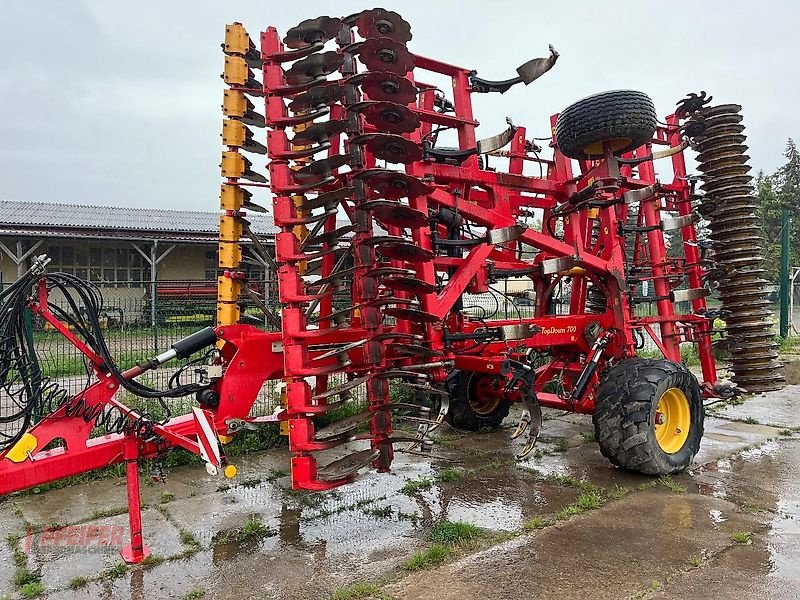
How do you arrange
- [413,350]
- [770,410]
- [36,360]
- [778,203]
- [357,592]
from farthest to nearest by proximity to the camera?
[778,203], [770,410], [413,350], [36,360], [357,592]

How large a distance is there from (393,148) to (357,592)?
2.54 metres

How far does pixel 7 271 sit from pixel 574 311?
17.7 metres

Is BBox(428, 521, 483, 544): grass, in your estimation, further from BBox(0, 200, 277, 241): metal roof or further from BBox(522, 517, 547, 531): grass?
BBox(0, 200, 277, 241): metal roof

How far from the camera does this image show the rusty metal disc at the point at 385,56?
3.94 metres

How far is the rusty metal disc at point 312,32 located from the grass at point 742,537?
396cm

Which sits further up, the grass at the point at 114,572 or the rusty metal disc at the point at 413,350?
the rusty metal disc at the point at 413,350

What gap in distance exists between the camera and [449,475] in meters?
5.25

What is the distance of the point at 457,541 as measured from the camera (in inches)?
154

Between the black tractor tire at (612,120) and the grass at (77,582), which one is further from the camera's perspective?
the black tractor tire at (612,120)

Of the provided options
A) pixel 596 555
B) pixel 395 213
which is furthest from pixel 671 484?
pixel 395 213

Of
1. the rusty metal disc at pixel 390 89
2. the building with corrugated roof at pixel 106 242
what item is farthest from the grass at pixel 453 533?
the building with corrugated roof at pixel 106 242

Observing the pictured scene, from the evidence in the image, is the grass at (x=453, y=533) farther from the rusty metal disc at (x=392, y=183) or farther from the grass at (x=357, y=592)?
the rusty metal disc at (x=392, y=183)

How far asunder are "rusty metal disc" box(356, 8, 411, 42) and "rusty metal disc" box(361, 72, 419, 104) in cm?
27

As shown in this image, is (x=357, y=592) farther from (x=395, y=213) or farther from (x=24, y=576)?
(x=395, y=213)
